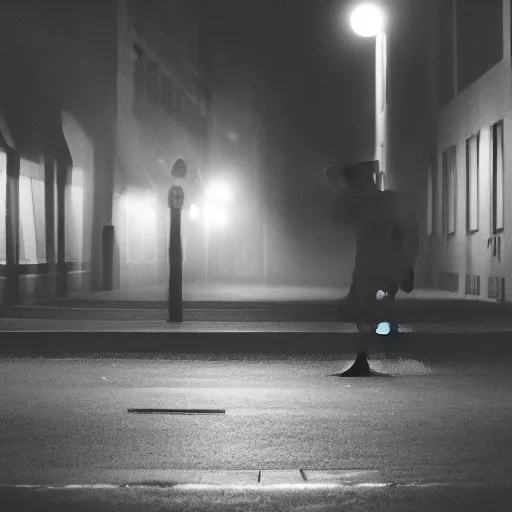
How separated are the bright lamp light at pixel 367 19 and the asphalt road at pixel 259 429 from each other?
23.0ft

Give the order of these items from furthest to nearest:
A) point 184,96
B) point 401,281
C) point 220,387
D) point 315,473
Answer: point 184,96, point 401,281, point 220,387, point 315,473

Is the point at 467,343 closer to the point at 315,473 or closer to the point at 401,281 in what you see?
the point at 401,281

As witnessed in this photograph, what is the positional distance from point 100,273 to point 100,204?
1602 mm

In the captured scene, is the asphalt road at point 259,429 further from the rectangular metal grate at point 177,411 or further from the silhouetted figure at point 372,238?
the silhouetted figure at point 372,238

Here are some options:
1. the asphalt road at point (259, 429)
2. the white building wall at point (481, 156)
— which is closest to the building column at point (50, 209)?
the white building wall at point (481, 156)

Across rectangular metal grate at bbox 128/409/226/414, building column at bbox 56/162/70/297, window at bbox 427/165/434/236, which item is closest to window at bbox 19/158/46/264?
building column at bbox 56/162/70/297

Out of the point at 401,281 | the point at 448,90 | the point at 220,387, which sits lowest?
the point at 220,387

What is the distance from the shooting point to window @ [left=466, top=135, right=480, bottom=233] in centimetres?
2584

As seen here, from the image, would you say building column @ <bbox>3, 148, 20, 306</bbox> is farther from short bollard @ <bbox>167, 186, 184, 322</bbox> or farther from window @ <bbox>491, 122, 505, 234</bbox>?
window @ <bbox>491, 122, 505, 234</bbox>

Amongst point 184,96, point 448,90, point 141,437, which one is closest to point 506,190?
point 448,90

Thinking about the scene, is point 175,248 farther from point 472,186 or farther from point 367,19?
point 472,186

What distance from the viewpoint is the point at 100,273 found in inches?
1126

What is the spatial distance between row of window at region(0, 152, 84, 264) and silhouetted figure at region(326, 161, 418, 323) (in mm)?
10997

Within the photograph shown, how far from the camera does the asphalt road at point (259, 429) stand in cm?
589
